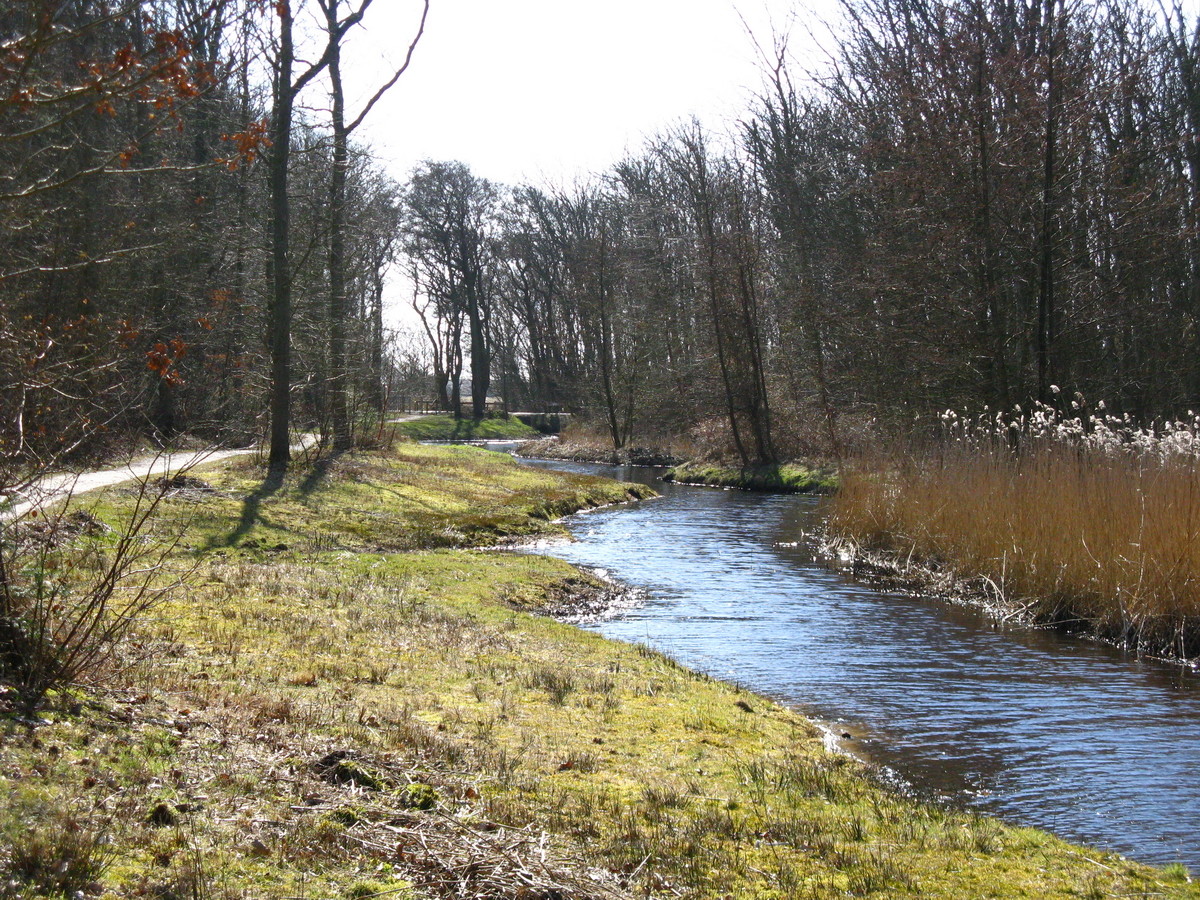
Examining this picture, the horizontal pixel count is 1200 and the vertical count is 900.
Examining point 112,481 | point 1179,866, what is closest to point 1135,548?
point 1179,866

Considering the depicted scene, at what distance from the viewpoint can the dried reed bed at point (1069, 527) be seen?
1058 cm

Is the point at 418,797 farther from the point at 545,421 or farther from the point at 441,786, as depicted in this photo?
the point at 545,421

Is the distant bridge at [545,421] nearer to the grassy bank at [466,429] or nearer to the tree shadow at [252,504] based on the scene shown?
the grassy bank at [466,429]

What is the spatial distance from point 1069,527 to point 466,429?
52.0m

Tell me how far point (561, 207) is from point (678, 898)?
197 feet

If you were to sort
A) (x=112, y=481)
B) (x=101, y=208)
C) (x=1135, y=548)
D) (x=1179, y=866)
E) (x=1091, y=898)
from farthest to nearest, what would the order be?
(x=101, y=208), (x=112, y=481), (x=1135, y=548), (x=1179, y=866), (x=1091, y=898)

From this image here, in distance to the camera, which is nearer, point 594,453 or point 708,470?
point 708,470

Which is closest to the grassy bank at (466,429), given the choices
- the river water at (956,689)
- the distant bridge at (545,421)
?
the distant bridge at (545,421)

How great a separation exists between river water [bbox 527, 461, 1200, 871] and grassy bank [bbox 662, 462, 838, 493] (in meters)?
13.4

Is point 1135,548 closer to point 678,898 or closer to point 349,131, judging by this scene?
point 678,898

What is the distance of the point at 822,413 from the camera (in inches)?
1289

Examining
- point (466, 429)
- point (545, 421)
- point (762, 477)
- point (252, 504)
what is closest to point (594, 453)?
point (762, 477)

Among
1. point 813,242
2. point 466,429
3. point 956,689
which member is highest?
point 813,242

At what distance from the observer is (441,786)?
4969 mm
